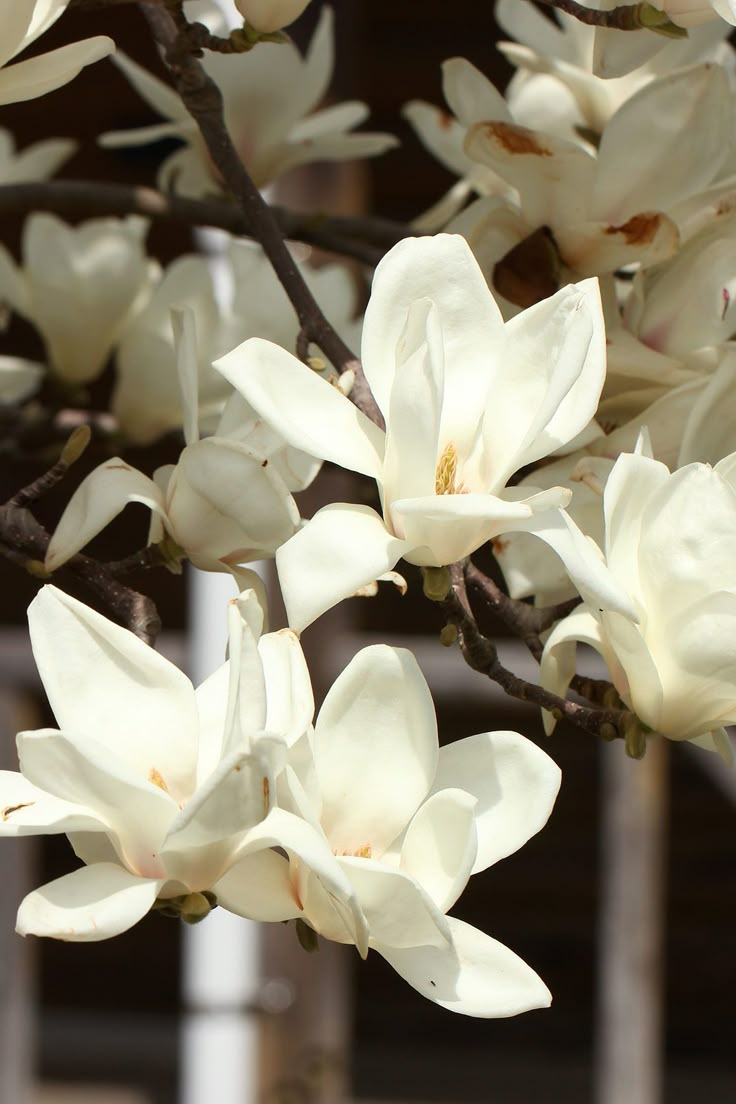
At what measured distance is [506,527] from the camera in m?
0.44

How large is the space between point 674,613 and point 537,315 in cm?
10

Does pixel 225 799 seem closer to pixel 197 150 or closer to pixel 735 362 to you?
pixel 735 362

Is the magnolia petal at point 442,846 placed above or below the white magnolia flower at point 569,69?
below

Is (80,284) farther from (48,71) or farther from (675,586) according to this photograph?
(675,586)

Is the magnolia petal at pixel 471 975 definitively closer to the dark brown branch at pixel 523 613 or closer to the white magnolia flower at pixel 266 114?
the dark brown branch at pixel 523 613

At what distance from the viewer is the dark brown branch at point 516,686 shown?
48 cm

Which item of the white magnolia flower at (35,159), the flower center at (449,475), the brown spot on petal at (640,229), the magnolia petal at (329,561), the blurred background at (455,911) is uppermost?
the white magnolia flower at (35,159)

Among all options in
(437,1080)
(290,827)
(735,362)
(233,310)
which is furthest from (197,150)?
(437,1080)

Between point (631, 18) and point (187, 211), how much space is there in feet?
0.84

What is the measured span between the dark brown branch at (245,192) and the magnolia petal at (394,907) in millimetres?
182

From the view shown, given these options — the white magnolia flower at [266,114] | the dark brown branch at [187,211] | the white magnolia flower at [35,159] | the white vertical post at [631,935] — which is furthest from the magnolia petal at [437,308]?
the white vertical post at [631,935]

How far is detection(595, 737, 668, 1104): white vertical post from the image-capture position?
6.64ft

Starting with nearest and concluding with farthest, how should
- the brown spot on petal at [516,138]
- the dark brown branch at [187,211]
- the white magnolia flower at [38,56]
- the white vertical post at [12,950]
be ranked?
1. the white magnolia flower at [38,56]
2. the brown spot on petal at [516,138]
3. the dark brown branch at [187,211]
4. the white vertical post at [12,950]

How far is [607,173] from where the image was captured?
0.61m
